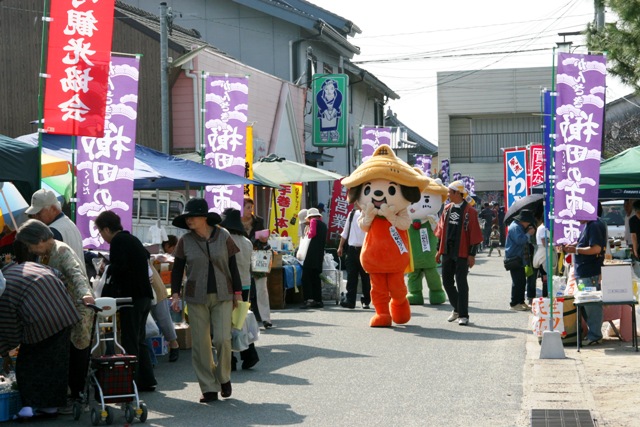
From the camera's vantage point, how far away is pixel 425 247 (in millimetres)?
18984

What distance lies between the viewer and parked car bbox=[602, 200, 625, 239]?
32.4 metres

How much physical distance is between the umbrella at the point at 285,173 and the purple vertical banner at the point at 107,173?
351 inches

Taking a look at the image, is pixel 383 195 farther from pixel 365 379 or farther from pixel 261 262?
pixel 365 379

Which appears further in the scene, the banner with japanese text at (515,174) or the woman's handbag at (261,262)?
the banner with japanese text at (515,174)

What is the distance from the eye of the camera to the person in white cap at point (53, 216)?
9.77 meters

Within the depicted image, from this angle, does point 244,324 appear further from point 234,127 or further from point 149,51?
point 149,51

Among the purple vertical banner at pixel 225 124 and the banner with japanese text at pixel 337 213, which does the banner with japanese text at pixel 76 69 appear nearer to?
the purple vertical banner at pixel 225 124

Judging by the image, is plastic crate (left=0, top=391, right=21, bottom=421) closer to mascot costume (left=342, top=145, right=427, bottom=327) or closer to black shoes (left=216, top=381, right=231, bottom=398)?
black shoes (left=216, top=381, right=231, bottom=398)

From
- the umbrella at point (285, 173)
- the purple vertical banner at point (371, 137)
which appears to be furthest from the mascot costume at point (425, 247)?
the purple vertical banner at point (371, 137)

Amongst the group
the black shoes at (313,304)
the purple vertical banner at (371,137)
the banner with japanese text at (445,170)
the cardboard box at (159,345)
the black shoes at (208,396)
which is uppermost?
the banner with japanese text at (445,170)

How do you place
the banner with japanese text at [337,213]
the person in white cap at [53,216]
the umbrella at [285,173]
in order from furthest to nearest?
the banner with japanese text at [337,213], the umbrella at [285,173], the person in white cap at [53,216]

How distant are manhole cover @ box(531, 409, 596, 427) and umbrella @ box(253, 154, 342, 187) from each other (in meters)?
13.4

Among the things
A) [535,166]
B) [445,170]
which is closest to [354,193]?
[535,166]

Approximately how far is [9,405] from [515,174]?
2298cm
